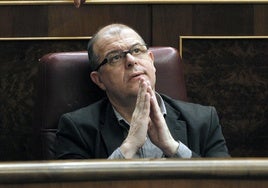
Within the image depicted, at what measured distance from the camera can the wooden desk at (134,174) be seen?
2.54 feet

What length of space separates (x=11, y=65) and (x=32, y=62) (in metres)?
0.08

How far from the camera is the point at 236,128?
2.16 metres

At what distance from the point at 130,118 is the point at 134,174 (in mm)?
789

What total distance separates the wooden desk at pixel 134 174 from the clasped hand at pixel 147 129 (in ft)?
1.96

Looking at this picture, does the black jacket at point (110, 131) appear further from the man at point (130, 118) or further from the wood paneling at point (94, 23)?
the wood paneling at point (94, 23)

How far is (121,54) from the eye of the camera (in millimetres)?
1581

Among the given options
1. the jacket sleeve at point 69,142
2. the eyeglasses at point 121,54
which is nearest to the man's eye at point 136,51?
the eyeglasses at point 121,54

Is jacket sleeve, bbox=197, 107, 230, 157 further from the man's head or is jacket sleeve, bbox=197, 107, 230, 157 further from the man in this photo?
the man's head

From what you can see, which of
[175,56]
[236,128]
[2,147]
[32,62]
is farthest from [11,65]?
[236,128]

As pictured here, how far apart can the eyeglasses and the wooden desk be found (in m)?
0.80

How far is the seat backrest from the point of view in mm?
1600

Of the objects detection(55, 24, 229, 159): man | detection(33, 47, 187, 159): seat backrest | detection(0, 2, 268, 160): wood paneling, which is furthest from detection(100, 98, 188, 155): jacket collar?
detection(0, 2, 268, 160): wood paneling

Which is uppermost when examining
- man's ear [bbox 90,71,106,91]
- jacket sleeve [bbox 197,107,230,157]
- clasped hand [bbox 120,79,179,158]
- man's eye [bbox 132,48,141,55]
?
man's eye [bbox 132,48,141,55]

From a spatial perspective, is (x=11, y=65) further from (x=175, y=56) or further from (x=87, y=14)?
(x=175, y=56)
